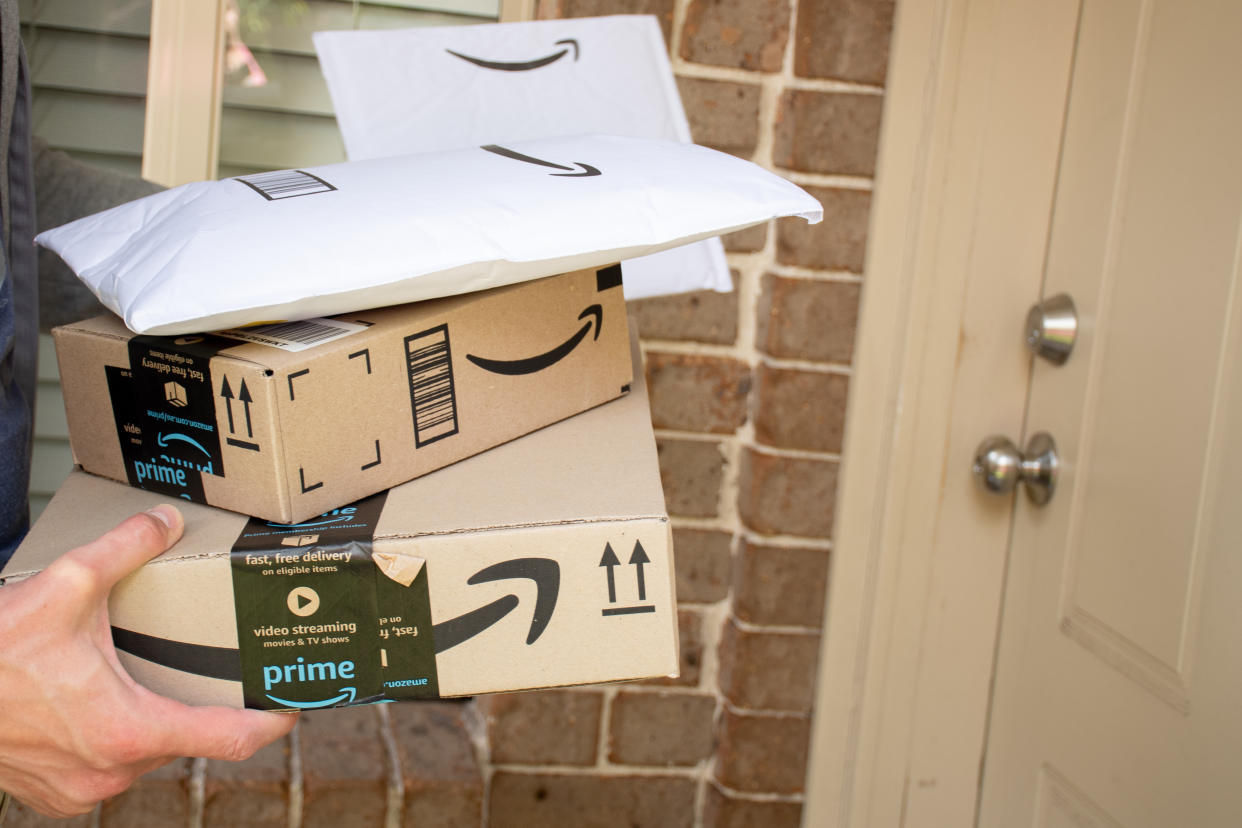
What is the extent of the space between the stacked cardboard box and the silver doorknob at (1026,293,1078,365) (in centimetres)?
57

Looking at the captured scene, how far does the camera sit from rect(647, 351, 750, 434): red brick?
3.14ft

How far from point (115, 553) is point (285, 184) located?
0.23 m

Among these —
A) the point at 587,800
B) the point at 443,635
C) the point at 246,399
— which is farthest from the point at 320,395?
the point at 587,800

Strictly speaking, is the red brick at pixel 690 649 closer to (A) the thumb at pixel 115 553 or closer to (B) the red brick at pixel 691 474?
(B) the red brick at pixel 691 474

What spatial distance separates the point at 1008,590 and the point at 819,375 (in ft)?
1.05

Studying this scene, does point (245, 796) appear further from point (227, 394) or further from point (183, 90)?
point (183, 90)

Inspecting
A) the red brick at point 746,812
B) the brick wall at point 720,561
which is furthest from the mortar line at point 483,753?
the red brick at point 746,812

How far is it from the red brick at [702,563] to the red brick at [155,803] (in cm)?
55

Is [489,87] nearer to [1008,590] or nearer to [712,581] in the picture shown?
[712,581]

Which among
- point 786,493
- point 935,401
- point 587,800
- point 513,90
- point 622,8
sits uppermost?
point 622,8

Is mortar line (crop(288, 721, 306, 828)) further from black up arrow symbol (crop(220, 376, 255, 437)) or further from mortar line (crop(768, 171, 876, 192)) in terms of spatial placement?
mortar line (crop(768, 171, 876, 192))

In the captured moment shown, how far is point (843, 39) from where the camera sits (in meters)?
0.90

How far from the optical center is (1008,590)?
101 centimetres

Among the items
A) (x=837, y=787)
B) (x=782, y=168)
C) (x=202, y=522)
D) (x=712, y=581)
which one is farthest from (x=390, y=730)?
(x=782, y=168)
